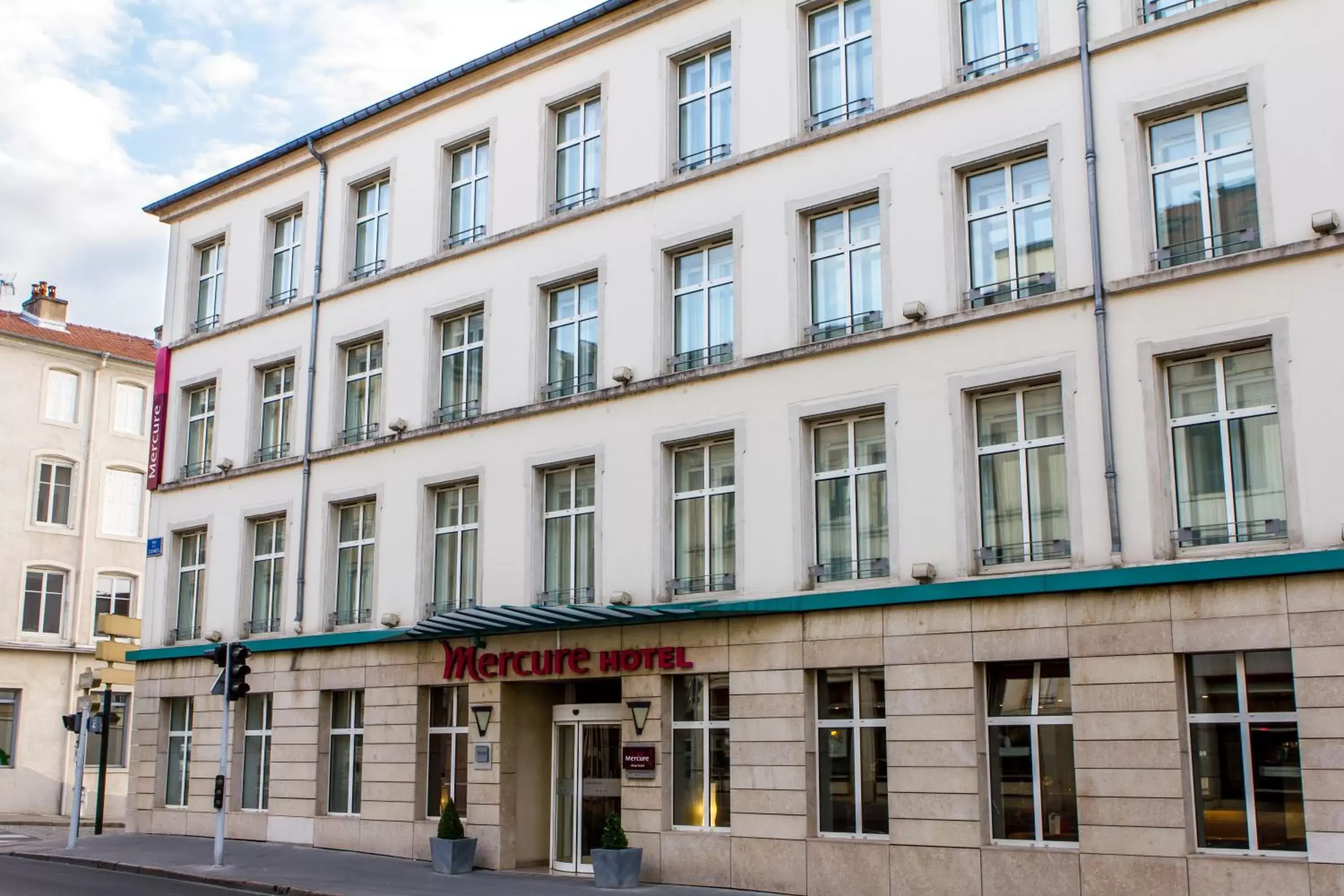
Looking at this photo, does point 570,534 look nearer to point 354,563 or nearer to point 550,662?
point 550,662

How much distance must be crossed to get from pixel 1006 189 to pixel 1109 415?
369cm

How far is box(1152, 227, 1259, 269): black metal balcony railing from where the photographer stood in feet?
55.8

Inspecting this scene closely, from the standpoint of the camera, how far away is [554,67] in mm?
25219

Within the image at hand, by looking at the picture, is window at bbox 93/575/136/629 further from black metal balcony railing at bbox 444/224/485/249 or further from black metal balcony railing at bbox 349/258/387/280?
black metal balcony railing at bbox 444/224/485/249

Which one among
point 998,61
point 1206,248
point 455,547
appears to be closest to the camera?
point 1206,248

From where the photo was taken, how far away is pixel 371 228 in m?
28.4

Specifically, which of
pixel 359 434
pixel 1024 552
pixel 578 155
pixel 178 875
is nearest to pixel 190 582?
pixel 359 434

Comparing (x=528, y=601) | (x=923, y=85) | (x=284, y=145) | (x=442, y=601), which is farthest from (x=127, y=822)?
(x=923, y=85)

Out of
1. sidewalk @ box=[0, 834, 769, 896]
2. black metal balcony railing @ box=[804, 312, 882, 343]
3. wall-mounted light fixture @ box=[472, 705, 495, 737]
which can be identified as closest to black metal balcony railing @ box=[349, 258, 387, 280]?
wall-mounted light fixture @ box=[472, 705, 495, 737]

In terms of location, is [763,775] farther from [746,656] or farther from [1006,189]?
[1006,189]

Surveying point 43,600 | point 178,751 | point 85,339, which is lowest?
point 178,751

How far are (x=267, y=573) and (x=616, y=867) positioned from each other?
11.7 metres

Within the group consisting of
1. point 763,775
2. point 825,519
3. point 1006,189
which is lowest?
point 763,775

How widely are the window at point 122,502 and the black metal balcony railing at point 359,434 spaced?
76.0 feet
